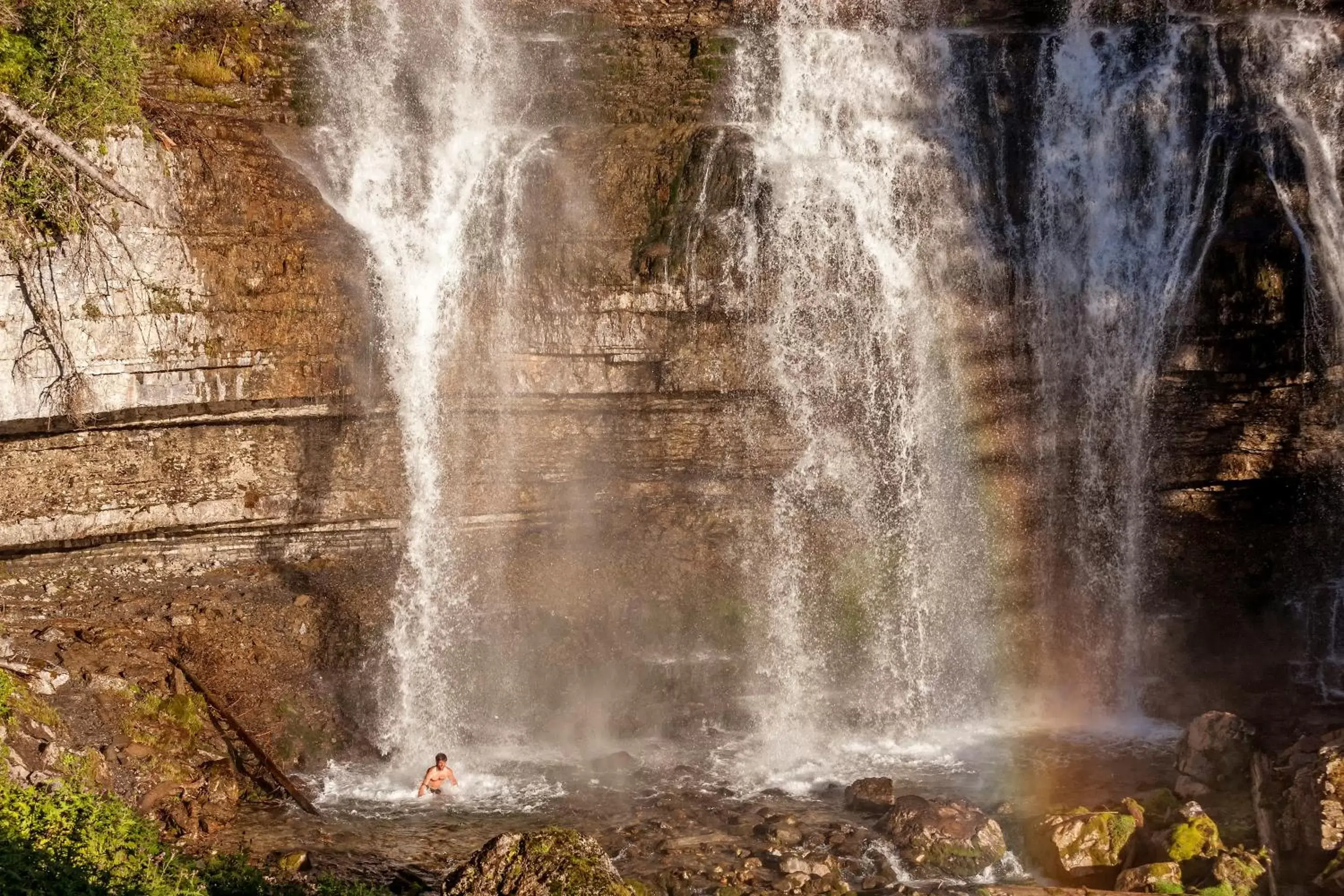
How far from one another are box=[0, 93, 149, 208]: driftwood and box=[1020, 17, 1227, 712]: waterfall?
1294cm

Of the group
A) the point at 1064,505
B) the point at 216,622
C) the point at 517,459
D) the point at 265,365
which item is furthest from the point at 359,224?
the point at 1064,505

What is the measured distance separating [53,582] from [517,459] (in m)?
6.44

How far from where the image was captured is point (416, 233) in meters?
16.1

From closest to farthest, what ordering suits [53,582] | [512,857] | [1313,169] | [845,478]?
1. [512,857]
2. [53,582]
3. [1313,169]
4. [845,478]

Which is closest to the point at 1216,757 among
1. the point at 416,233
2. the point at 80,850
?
the point at 80,850

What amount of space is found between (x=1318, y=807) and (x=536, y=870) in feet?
27.1

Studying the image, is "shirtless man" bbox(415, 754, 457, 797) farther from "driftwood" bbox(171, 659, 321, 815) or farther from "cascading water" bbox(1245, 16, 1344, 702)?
"cascading water" bbox(1245, 16, 1344, 702)

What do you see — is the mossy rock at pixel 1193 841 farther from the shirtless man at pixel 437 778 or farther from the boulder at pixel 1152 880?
the shirtless man at pixel 437 778

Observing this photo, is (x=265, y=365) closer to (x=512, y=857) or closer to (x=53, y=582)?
(x=53, y=582)

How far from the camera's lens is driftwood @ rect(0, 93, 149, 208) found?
13.1 metres

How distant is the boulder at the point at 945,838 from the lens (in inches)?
454

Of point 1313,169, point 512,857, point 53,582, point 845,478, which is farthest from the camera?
point 845,478

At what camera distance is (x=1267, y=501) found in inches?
655

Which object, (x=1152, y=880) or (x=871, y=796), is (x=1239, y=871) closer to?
(x=1152, y=880)
